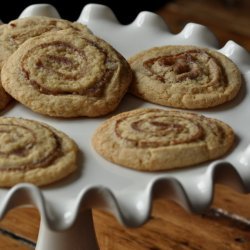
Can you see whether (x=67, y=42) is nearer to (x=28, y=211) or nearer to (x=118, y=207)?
(x=118, y=207)

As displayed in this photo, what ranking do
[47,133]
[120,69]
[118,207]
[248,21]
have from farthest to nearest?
[248,21]
[120,69]
[47,133]
[118,207]

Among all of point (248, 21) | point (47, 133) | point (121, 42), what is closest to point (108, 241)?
point (121, 42)

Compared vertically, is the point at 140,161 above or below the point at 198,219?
above

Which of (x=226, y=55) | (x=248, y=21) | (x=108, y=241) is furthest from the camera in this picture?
(x=248, y=21)

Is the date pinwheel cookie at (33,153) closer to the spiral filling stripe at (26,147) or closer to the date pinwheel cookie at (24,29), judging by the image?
the spiral filling stripe at (26,147)

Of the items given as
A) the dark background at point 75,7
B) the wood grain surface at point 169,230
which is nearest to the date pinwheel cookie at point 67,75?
the wood grain surface at point 169,230

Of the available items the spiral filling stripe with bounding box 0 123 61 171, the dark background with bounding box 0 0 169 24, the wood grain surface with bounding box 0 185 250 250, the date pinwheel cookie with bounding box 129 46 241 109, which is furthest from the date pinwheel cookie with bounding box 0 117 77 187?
the dark background with bounding box 0 0 169 24

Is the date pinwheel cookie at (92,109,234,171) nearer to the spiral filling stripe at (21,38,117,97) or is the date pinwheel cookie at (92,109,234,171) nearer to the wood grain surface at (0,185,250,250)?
the spiral filling stripe at (21,38,117,97)
